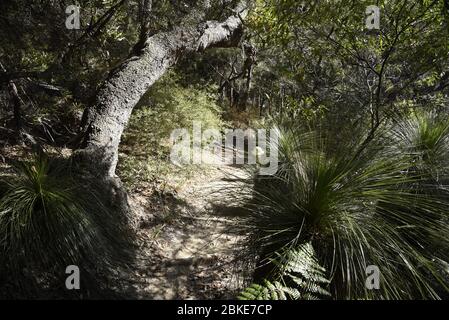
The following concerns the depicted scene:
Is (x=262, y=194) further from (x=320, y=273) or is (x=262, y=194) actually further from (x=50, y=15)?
(x=50, y=15)

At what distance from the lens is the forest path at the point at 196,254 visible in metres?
2.96

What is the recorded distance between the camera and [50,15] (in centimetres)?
448

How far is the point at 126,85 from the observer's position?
4.60 metres

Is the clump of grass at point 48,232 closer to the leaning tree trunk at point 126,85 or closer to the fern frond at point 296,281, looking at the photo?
the leaning tree trunk at point 126,85

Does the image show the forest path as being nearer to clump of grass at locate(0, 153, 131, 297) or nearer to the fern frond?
the fern frond

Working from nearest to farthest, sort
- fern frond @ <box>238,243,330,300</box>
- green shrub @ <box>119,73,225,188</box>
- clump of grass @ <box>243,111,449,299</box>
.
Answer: fern frond @ <box>238,243,330,300</box>, clump of grass @ <box>243,111,449,299</box>, green shrub @ <box>119,73,225,188</box>

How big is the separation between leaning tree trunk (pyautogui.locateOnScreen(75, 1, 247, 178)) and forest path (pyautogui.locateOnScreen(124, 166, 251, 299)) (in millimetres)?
1049

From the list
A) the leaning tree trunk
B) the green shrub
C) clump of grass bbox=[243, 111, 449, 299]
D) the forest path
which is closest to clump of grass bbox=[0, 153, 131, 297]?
the forest path

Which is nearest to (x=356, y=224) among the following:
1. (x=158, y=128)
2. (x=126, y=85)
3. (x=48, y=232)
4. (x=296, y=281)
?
(x=296, y=281)

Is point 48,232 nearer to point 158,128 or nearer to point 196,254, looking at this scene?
point 196,254

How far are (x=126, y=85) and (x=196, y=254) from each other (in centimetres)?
235

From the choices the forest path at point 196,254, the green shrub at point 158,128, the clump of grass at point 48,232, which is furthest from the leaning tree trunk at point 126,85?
the forest path at point 196,254

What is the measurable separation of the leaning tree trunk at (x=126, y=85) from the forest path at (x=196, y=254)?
1.05 meters

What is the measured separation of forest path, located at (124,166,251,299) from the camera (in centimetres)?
296
